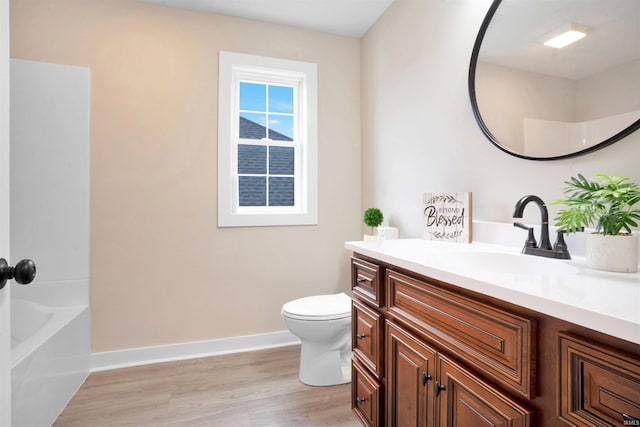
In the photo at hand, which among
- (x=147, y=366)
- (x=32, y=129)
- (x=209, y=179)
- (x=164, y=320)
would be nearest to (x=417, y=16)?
(x=209, y=179)

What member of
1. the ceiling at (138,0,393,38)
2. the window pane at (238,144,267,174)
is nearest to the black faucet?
the ceiling at (138,0,393,38)

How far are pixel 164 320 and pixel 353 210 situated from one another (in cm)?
169

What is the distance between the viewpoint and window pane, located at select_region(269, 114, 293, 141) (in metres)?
2.76

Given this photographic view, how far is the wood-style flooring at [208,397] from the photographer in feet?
5.65

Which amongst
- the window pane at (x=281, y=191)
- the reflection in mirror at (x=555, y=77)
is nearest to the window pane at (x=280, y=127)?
the window pane at (x=281, y=191)

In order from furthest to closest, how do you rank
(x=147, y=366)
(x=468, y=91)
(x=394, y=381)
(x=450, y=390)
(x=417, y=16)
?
(x=147, y=366) → (x=417, y=16) → (x=468, y=91) → (x=394, y=381) → (x=450, y=390)

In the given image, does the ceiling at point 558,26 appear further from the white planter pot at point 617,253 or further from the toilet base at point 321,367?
the toilet base at point 321,367

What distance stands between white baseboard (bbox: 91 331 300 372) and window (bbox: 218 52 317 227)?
0.89 meters

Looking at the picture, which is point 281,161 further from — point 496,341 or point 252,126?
point 496,341

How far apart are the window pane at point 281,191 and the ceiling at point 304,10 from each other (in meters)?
1.23

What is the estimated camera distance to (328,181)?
2799 mm

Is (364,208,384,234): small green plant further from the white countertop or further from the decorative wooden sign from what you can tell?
the white countertop

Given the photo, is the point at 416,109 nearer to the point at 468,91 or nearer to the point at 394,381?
the point at 468,91

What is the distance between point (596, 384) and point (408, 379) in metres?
0.65
